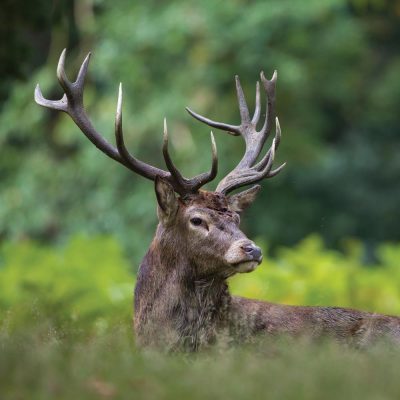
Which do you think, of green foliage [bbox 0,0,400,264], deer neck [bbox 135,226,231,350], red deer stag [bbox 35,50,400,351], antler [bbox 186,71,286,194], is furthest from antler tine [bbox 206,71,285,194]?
green foliage [bbox 0,0,400,264]

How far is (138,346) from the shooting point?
708cm

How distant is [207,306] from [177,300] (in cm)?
16

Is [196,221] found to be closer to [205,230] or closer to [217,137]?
[205,230]

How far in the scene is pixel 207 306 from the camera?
718 cm

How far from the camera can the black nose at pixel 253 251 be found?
7.01m

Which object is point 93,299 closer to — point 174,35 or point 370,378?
point 370,378

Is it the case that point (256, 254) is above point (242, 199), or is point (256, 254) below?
below

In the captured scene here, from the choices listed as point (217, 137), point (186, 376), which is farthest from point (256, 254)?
point (217, 137)

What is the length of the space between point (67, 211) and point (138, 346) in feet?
48.8

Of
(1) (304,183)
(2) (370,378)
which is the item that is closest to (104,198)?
(1) (304,183)

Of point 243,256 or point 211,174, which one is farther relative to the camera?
point 211,174

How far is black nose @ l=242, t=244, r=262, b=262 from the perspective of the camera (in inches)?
276

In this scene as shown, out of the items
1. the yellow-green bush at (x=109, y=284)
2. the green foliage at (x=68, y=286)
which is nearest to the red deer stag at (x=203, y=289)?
the green foliage at (x=68, y=286)

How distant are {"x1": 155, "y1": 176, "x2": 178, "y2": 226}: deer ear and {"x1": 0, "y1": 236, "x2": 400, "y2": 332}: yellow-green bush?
1.03 meters
